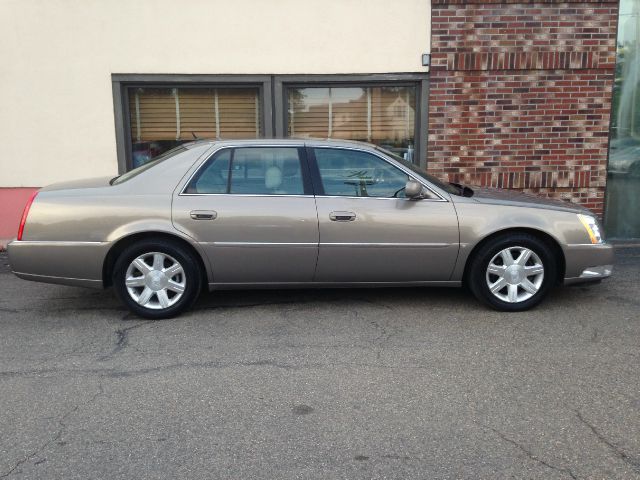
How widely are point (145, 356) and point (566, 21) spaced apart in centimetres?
678

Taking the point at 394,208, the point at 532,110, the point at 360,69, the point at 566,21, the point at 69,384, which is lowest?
the point at 69,384

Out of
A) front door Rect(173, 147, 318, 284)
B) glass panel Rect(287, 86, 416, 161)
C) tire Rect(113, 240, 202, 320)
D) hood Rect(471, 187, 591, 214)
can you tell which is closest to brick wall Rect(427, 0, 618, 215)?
glass panel Rect(287, 86, 416, 161)

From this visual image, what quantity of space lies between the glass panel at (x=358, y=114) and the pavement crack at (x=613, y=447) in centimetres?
579

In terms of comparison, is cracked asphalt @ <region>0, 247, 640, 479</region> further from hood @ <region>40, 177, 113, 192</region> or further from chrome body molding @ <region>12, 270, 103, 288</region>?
hood @ <region>40, 177, 113, 192</region>

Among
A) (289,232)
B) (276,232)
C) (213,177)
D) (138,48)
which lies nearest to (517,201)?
(289,232)

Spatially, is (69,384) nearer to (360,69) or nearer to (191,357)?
(191,357)

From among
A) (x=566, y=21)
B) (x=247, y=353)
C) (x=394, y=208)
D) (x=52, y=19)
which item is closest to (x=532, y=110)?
(x=566, y=21)

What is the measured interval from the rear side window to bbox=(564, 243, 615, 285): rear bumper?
94.2 inches

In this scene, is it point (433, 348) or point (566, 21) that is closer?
point (433, 348)

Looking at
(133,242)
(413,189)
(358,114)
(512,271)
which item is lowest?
(512,271)

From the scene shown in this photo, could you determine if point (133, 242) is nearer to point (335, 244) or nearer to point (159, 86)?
point (335, 244)

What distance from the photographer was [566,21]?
318 inches

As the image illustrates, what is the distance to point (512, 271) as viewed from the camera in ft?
17.6

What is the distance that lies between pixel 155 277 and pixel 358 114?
14.6 ft
